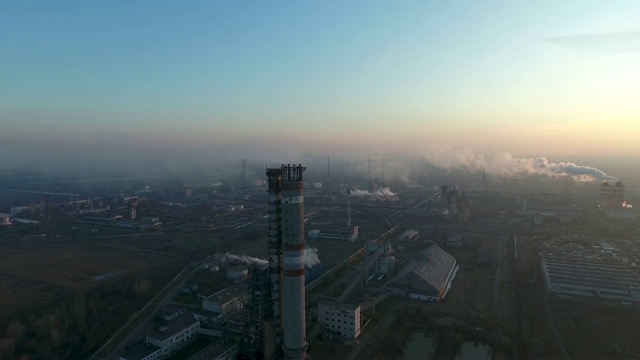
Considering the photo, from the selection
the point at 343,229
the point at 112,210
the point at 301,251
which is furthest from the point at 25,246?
the point at 301,251

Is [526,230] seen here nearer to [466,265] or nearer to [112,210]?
[466,265]

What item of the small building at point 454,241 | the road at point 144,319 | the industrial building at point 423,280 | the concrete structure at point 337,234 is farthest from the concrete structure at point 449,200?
the road at point 144,319

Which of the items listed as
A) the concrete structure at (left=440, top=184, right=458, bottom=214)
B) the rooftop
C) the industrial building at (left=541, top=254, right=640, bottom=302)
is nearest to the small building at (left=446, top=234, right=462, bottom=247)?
the industrial building at (left=541, top=254, right=640, bottom=302)

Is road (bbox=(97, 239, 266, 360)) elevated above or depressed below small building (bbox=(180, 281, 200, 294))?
below

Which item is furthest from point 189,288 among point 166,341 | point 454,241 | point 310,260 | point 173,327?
point 454,241

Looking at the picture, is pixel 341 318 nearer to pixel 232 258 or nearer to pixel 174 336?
pixel 174 336

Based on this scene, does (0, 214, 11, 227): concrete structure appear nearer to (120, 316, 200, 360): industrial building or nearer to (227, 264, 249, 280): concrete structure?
(227, 264, 249, 280): concrete structure

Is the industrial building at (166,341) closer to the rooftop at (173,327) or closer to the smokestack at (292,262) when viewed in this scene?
the rooftop at (173,327)
